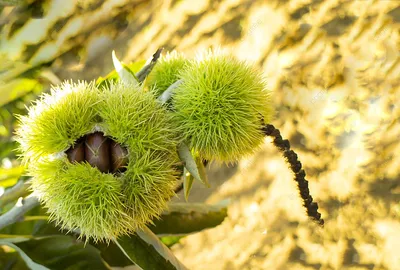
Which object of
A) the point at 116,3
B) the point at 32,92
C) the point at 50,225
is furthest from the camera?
the point at 116,3

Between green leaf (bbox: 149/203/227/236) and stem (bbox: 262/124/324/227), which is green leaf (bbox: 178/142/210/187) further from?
green leaf (bbox: 149/203/227/236)

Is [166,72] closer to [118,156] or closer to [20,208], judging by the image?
[118,156]

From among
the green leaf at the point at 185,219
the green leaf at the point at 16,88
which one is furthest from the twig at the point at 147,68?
the green leaf at the point at 16,88

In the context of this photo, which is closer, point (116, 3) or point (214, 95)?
point (214, 95)

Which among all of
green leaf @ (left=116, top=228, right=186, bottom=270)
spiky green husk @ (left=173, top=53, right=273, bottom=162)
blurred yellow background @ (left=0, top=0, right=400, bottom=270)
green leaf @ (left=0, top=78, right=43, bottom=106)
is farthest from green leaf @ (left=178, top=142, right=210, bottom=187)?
green leaf @ (left=0, top=78, right=43, bottom=106)

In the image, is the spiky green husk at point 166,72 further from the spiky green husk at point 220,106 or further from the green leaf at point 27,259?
the green leaf at point 27,259

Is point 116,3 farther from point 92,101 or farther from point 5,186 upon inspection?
point 92,101

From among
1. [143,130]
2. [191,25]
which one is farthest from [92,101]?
[191,25]
